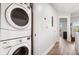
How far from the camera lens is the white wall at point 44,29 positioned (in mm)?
1478

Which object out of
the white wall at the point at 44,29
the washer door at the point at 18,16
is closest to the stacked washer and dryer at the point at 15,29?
the washer door at the point at 18,16

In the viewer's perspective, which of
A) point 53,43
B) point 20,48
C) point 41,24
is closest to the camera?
point 20,48

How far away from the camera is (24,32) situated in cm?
127

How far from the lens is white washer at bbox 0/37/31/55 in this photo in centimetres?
95

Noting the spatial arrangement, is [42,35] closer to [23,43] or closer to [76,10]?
[23,43]

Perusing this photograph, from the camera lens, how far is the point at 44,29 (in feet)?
5.85

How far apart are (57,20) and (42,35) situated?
0.42 m

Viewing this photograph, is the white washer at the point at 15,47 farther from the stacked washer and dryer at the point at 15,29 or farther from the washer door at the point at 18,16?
the washer door at the point at 18,16

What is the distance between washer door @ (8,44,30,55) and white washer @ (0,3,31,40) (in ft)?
0.52

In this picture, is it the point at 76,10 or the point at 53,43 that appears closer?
the point at 76,10

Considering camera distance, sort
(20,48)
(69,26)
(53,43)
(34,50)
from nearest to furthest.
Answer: (20,48), (34,50), (69,26), (53,43)

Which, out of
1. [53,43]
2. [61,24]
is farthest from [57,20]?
[53,43]

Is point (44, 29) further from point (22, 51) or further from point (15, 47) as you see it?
point (15, 47)

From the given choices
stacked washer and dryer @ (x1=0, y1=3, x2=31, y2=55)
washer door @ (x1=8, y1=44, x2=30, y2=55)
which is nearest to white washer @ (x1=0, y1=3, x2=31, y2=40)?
stacked washer and dryer @ (x1=0, y1=3, x2=31, y2=55)
